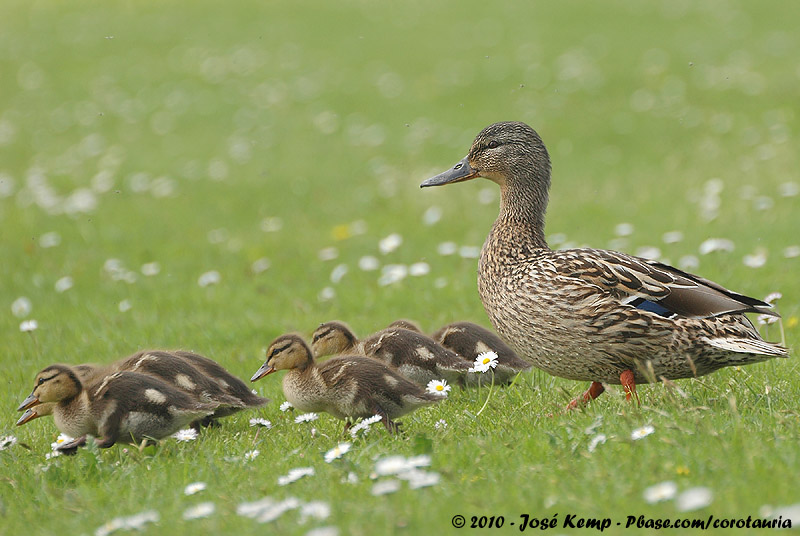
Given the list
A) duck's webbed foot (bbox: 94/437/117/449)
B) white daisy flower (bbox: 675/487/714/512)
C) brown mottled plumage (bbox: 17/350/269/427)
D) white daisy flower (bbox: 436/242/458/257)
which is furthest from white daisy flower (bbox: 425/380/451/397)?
Answer: white daisy flower (bbox: 436/242/458/257)

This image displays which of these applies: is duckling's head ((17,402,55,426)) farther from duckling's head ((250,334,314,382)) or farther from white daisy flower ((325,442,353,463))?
white daisy flower ((325,442,353,463))

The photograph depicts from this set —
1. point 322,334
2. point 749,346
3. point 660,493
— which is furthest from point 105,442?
point 749,346

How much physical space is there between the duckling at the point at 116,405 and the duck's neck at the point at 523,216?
81.1 inches

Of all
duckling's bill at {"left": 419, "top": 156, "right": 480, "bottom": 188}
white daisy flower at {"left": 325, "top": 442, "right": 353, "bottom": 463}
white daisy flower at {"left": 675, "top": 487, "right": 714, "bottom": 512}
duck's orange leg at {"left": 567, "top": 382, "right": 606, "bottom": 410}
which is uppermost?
duckling's bill at {"left": 419, "top": 156, "right": 480, "bottom": 188}

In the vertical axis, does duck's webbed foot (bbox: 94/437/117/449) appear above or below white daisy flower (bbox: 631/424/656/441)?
above

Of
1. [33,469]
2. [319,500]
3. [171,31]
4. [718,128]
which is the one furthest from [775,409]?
[171,31]

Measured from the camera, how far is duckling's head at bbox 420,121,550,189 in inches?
250

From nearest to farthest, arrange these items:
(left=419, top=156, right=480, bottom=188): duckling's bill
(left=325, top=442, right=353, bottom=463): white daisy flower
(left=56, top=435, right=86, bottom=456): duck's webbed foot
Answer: (left=325, top=442, right=353, bottom=463): white daisy flower
(left=56, top=435, right=86, bottom=456): duck's webbed foot
(left=419, top=156, right=480, bottom=188): duckling's bill

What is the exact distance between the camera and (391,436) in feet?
16.8

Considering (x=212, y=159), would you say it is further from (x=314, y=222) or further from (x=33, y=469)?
(x=33, y=469)

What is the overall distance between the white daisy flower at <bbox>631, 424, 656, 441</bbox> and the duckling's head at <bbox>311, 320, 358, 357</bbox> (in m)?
2.62

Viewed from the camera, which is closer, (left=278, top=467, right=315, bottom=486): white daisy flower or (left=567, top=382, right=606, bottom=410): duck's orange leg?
(left=278, top=467, right=315, bottom=486): white daisy flower

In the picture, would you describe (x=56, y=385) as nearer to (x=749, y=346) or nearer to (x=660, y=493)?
(x=660, y=493)

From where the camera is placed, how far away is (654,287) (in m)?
5.27
